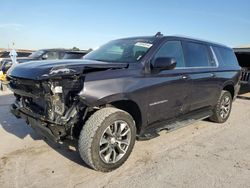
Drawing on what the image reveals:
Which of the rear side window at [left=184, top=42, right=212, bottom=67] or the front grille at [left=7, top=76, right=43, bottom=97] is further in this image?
the rear side window at [left=184, top=42, right=212, bottom=67]

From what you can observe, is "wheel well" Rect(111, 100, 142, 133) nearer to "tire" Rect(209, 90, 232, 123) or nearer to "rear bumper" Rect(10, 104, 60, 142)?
"rear bumper" Rect(10, 104, 60, 142)

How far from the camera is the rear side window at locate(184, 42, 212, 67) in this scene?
15.9 ft

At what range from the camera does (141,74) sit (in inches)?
152

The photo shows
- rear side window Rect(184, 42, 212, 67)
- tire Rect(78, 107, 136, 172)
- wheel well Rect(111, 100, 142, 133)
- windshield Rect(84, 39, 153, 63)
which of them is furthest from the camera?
rear side window Rect(184, 42, 212, 67)

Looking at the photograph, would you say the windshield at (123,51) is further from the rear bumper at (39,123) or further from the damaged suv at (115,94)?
the rear bumper at (39,123)

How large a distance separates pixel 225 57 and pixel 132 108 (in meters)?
3.33

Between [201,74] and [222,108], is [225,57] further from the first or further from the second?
[201,74]

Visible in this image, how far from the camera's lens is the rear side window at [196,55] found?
15.9 ft

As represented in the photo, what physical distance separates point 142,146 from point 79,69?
6.10 feet

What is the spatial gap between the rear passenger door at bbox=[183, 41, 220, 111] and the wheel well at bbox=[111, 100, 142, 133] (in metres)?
1.38

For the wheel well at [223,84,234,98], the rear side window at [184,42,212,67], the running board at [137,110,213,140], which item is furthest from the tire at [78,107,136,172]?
the wheel well at [223,84,234,98]

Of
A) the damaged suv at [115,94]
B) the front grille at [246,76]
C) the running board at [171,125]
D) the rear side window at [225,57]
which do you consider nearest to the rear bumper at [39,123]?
the damaged suv at [115,94]

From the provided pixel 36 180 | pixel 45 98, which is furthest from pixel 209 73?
pixel 36 180

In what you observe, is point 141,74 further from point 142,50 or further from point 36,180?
point 36,180
